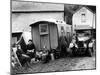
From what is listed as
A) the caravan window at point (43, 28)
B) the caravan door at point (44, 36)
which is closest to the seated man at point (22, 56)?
the caravan door at point (44, 36)

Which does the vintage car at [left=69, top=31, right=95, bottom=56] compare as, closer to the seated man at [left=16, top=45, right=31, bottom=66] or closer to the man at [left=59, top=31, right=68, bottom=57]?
the man at [left=59, top=31, right=68, bottom=57]

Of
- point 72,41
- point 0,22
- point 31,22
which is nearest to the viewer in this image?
point 0,22

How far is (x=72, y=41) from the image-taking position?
229cm

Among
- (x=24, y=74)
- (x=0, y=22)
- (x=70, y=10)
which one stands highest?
(x=70, y=10)

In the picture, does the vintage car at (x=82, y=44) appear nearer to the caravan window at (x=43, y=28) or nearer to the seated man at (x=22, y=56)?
the caravan window at (x=43, y=28)

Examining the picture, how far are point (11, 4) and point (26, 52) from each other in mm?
635

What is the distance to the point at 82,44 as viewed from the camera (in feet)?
7.68

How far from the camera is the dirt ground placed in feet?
6.89

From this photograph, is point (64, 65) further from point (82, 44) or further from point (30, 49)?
point (30, 49)

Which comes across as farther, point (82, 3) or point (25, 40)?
point (82, 3)

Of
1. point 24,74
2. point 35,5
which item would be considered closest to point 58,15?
point 35,5

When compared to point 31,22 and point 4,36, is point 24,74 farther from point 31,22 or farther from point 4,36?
point 31,22

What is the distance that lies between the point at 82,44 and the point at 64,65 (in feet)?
1.34

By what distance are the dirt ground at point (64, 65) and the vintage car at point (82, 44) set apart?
87 mm
